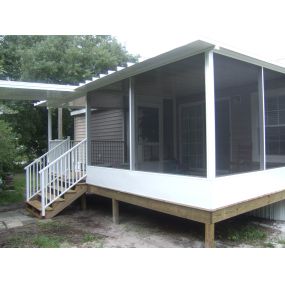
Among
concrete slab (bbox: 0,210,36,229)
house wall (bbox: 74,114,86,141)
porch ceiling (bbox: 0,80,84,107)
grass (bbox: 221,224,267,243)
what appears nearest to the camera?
grass (bbox: 221,224,267,243)

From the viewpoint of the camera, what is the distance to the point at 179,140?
9008mm

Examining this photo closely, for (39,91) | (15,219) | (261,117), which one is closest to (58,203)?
(15,219)

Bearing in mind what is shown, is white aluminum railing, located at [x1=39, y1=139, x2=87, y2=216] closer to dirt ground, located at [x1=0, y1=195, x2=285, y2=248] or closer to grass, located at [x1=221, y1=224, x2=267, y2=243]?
dirt ground, located at [x1=0, y1=195, x2=285, y2=248]

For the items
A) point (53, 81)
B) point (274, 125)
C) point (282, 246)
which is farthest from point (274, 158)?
point (53, 81)

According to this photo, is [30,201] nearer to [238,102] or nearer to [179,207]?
[179,207]

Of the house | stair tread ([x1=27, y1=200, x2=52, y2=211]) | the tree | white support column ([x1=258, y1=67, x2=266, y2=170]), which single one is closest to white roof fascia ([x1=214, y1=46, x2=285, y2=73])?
the house

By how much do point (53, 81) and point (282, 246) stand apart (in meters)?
13.4

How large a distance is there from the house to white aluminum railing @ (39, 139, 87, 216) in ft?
0.08

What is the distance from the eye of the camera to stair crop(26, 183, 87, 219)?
6586 mm

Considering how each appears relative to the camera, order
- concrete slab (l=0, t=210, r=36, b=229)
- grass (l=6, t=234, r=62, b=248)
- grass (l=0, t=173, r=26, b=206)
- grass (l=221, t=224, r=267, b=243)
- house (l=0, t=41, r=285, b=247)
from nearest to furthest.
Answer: house (l=0, t=41, r=285, b=247) < grass (l=6, t=234, r=62, b=248) < grass (l=221, t=224, r=267, b=243) < concrete slab (l=0, t=210, r=36, b=229) < grass (l=0, t=173, r=26, b=206)

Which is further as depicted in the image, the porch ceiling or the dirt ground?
the porch ceiling

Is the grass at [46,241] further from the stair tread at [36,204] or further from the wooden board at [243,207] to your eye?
the wooden board at [243,207]

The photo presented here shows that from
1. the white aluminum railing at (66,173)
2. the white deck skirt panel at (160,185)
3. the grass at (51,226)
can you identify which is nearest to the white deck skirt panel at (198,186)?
the white deck skirt panel at (160,185)

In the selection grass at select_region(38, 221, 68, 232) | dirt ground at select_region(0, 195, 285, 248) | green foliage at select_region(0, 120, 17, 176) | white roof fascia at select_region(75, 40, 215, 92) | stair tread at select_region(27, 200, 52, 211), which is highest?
white roof fascia at select_region(75, 40, 215, 92)
